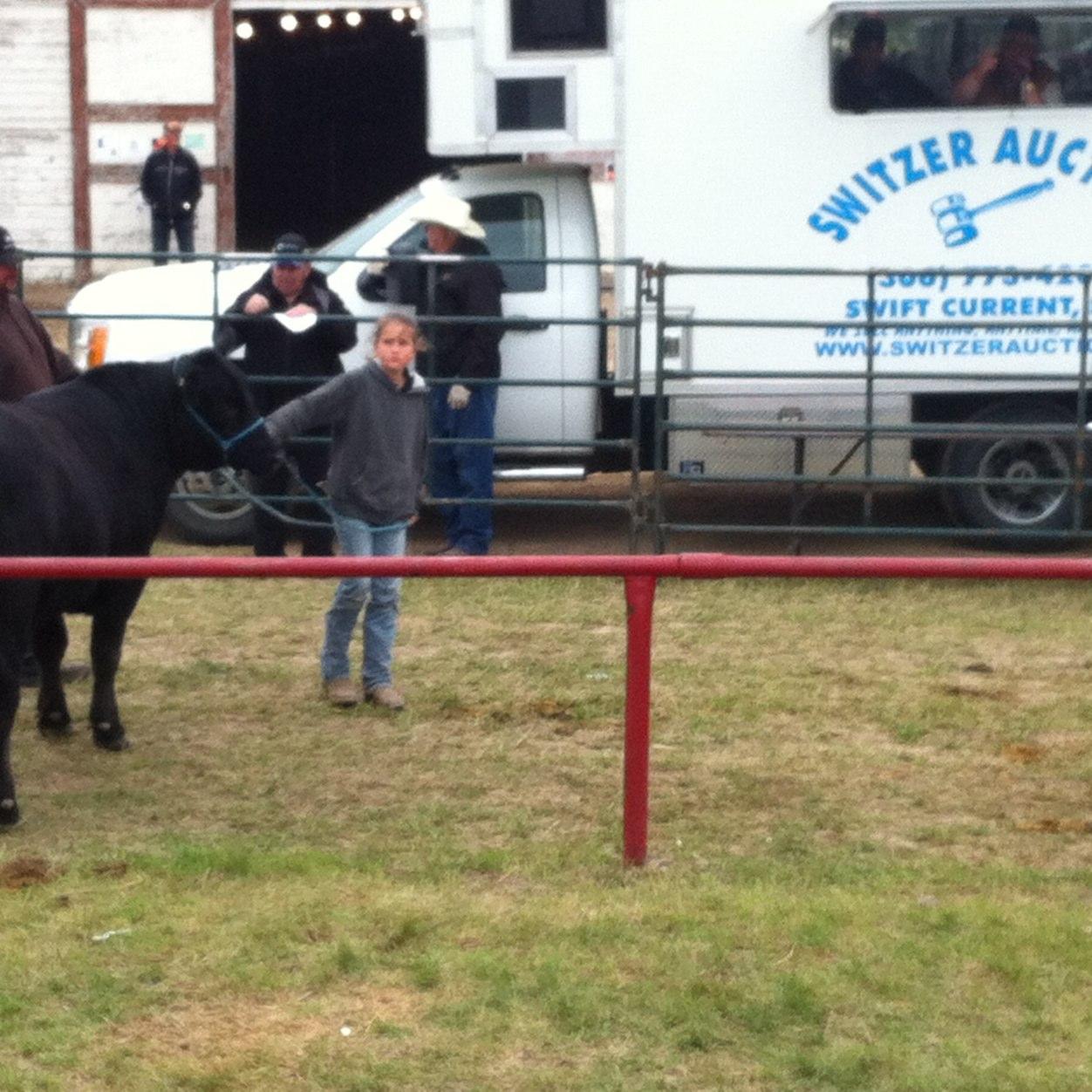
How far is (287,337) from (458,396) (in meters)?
0.86

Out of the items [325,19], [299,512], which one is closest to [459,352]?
[299,512]

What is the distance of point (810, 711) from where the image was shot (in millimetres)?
8258

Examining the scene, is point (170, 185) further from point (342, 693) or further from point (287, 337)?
point (342, 693)

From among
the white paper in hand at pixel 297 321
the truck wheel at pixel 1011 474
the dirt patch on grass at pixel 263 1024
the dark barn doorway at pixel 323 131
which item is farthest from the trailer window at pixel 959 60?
the dark barn doorway at pixel 323 131

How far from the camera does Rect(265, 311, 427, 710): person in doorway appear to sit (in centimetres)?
806

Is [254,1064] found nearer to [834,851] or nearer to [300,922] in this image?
[300,922]

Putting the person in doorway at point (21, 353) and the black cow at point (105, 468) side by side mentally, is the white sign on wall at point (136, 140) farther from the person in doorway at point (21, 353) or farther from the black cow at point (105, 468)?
the black cow at point (105, 468)

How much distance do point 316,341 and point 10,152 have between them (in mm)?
13275

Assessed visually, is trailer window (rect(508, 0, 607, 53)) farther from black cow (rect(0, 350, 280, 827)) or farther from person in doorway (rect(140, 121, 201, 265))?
person in doorway (rect(140, 121, 201, 265))

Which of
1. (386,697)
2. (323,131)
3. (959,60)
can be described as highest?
(323,131)

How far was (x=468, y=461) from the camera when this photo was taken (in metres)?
11.2

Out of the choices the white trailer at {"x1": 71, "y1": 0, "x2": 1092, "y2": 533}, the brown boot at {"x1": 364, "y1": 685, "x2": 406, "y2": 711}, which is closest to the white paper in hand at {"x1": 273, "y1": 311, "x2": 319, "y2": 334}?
the white trailer at {"x1": 71, "y1": 0, "x2": 1092, "y2": 533}

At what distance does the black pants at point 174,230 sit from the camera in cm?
2203

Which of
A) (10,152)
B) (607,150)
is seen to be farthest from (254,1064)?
(10,152)
